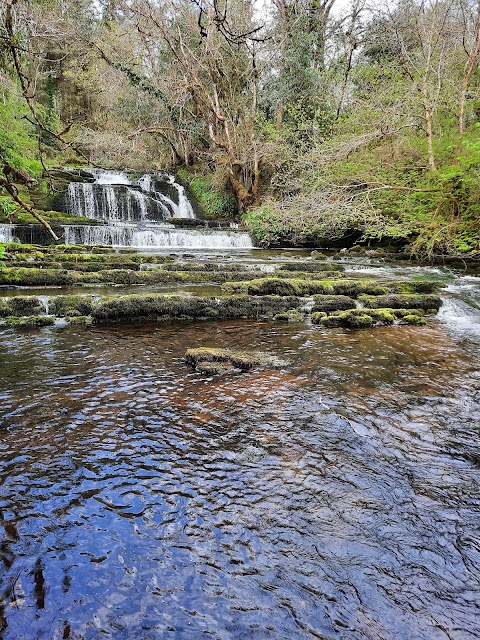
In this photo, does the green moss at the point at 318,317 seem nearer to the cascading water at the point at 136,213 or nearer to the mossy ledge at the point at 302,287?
the mossy ledge at the point at 302,287

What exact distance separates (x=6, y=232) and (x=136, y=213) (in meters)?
7.84

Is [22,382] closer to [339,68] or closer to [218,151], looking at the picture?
[218,151]

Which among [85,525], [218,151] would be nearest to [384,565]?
[85,525]

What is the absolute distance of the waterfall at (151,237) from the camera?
15.4m

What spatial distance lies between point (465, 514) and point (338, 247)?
17348mm

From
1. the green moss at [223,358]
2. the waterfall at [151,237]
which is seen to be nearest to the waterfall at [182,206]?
the waterfall at [151,237]

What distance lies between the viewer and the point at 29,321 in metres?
6.49

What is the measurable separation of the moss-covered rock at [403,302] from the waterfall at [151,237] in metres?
10.5

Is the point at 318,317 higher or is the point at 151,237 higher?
the point at 151,237

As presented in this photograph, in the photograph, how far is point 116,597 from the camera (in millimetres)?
1855

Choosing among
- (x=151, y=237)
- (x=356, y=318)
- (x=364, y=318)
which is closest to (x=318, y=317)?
(x=356, y=318)

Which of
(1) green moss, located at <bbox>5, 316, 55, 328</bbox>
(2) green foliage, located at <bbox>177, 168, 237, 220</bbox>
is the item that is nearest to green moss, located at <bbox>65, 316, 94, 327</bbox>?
(1) green moss, located at <bbox>5, 316, 55, 328</bbox>

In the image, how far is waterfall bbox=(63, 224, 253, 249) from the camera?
605 inches

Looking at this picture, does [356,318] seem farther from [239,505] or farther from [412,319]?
[239,505]
